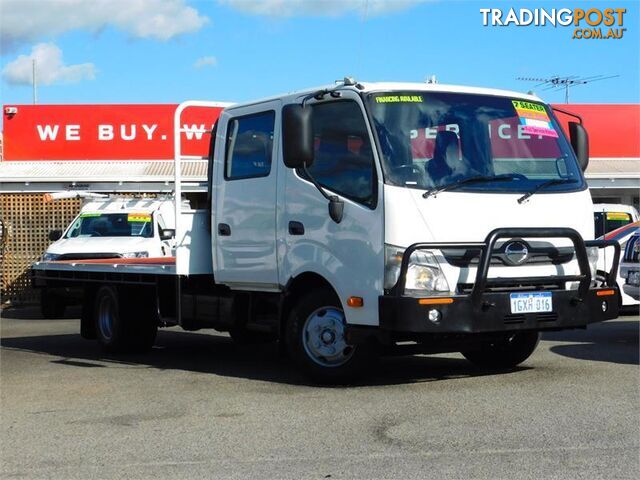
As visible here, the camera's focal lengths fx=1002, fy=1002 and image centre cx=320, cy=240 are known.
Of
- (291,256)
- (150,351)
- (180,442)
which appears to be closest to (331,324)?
(291,256)

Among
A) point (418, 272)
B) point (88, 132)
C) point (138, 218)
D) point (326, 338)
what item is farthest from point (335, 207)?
point (88, 132)

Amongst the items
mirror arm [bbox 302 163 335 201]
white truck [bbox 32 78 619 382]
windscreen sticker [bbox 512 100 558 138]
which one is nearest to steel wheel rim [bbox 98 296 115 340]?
white truck [bbox 32 78 619 382]

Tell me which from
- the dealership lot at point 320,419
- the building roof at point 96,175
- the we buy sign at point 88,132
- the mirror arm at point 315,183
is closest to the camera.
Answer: the dealership lot at point 320,419

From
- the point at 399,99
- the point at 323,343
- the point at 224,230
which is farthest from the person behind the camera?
the point at 224,230

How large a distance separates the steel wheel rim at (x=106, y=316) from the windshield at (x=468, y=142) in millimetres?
4997

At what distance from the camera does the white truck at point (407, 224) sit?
794 centimetres

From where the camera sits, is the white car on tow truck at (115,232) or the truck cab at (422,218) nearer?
the truck cab at (422,218)

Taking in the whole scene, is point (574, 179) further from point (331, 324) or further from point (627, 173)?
point (627, 173)

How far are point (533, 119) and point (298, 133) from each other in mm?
2235

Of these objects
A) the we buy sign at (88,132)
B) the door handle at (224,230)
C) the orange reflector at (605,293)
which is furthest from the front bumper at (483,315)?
the we buy sign at (88,132)

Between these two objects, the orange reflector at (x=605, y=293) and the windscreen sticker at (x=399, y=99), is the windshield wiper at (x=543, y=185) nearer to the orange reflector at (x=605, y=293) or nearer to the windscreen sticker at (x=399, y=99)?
the orange reflector at (x=605, y=293)

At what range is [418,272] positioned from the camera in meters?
7.89

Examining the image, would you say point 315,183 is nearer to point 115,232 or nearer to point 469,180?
point 469,180

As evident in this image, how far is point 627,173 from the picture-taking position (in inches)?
967
